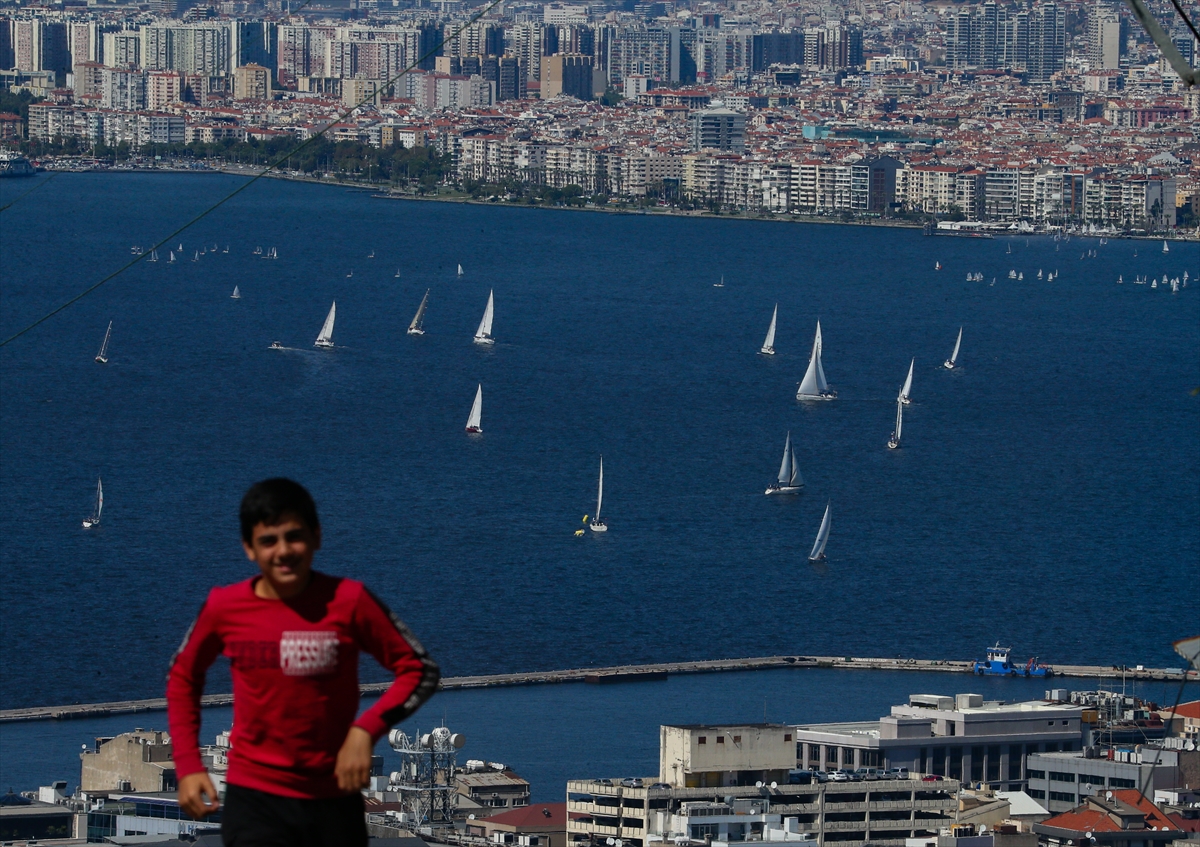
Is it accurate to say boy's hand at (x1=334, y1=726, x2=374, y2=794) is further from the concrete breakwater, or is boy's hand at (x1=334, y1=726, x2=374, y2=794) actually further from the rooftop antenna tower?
the concrete breakwater

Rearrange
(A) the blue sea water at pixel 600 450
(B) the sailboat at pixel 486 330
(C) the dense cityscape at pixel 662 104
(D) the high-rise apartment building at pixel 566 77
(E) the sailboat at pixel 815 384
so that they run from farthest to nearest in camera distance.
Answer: (D) the high-rise apartment building at pixel 566 77 → (C) the dense cityscape at pixel 662 104 → (B) the sailboat at pixel 486 330 → (E) the sailboat at pixel 815 384 → (A) the blue sea water at pixel 600 450

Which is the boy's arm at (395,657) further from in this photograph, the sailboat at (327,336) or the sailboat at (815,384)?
the sailboat at (327,336)

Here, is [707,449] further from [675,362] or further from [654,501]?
[675,362]

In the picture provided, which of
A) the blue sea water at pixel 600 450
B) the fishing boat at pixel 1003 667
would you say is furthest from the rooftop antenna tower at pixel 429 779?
the fishing boat at pixel 1003 667

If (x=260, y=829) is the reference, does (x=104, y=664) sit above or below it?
below

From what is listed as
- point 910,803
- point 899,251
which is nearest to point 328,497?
point 910,803

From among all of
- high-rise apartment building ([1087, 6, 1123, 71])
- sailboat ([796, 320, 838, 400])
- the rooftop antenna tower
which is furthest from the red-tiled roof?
high-rise apartment building ([1087, 6, 1123, 71])
